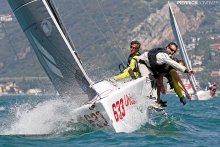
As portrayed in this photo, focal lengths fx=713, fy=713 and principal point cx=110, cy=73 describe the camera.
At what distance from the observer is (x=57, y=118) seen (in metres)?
8.98

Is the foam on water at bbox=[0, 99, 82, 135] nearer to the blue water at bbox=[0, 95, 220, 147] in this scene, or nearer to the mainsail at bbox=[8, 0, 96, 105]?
the blue water at bbox=[0, 95, 220, 147]

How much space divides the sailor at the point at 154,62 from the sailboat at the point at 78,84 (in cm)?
12

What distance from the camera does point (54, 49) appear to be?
30.2ft

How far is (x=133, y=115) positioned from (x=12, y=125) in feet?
5.80

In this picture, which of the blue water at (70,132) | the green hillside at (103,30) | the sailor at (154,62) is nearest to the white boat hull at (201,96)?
the blue water at (70,132)

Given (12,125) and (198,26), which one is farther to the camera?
(198,26)

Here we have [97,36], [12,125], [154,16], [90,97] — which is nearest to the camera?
[90,97]

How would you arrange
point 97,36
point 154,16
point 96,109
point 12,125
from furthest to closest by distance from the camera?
1. point 154,16
2. point 97,36
3. point 12,125
4. point 96,109

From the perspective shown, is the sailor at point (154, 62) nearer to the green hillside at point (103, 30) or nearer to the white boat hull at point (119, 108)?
the white boat hull at point (119, 108)

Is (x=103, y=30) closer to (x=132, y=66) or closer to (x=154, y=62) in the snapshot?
(x=132, y=66)

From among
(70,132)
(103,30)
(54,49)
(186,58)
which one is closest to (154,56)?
(54,49)

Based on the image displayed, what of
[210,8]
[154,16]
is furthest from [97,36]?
[210,8]

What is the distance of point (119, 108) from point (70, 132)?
733 mm

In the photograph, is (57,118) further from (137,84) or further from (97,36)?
(97,36)
